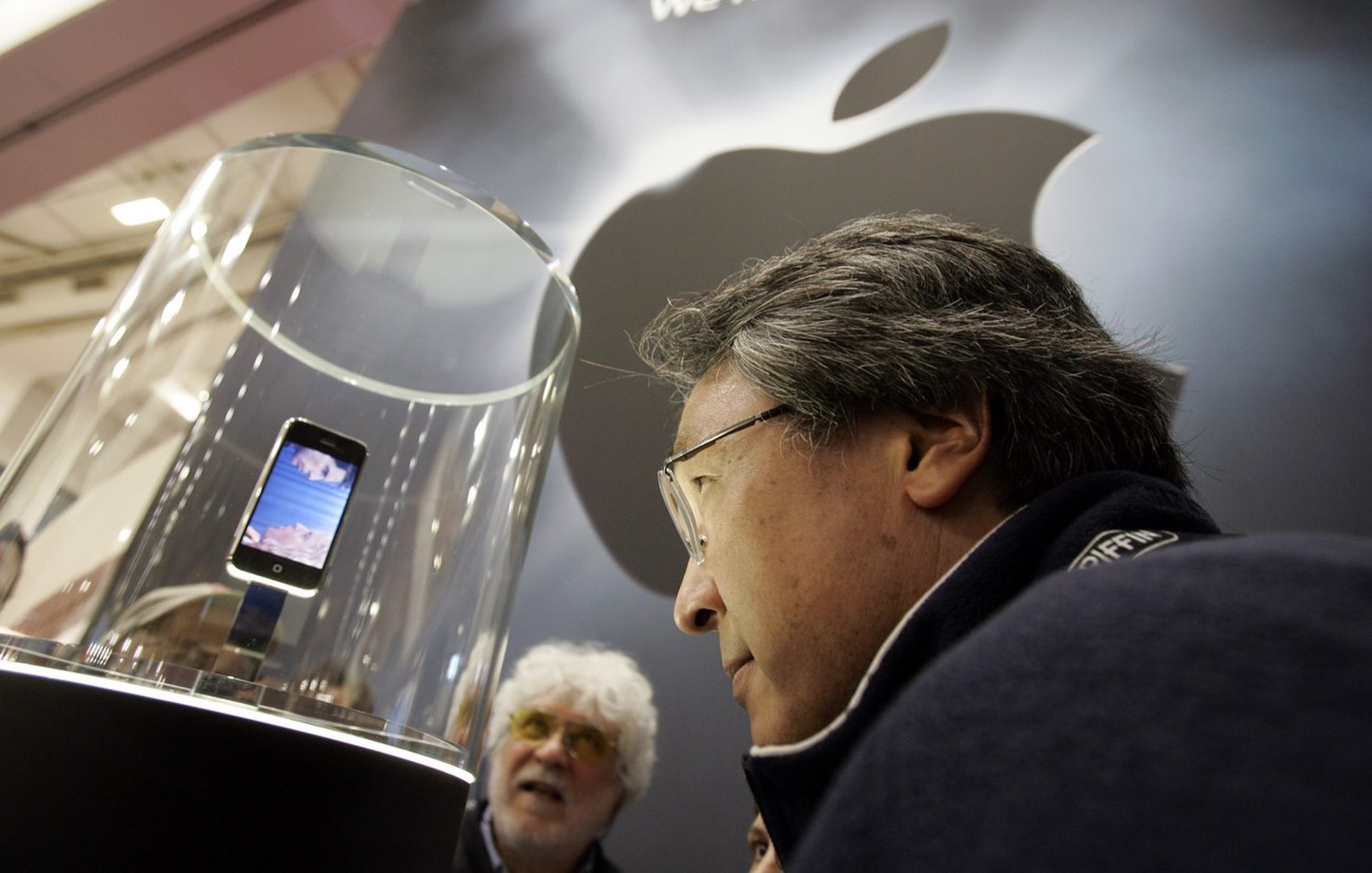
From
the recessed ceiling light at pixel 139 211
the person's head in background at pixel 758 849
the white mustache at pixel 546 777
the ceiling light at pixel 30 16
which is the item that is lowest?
the person's head in background at pixel 758 849

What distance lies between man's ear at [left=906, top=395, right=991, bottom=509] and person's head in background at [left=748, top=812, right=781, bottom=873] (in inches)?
20.7

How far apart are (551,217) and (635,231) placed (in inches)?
9.6

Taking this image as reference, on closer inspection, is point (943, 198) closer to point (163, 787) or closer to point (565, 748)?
point (565, 748)

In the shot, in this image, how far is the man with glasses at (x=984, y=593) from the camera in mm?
234

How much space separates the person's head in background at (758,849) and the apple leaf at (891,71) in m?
1.26

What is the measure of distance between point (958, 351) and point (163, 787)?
2.33ft

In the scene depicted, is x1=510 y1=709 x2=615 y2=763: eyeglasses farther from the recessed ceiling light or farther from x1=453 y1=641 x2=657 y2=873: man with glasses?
the recessed ceiling light

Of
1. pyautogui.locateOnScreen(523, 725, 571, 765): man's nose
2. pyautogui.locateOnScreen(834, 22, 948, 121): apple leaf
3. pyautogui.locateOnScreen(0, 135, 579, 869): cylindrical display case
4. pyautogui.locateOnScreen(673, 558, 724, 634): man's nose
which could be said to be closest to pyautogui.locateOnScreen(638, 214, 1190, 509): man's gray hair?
pyautogui.locateOnScreen(673, 558, 724, 634): man's nose

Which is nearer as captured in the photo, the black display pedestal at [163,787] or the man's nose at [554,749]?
the black display pedestal at [163,787]

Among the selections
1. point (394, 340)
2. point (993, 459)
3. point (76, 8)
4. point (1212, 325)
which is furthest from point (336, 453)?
point (76, 8)

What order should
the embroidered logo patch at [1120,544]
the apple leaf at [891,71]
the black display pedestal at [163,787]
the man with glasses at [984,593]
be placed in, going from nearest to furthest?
the man with glasses at [984,593] < the embroidered logo patch at [1120,544] < the black display pedestal at [163,787] < the apple leaf at [891,71]

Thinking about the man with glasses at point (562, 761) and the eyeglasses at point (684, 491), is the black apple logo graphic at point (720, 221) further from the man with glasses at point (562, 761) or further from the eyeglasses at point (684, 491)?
the eyeglasses at point (684, 491)

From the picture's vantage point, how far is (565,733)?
1.30 meters

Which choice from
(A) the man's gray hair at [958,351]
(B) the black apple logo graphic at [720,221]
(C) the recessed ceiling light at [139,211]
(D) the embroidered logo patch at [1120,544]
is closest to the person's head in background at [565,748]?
(B) the black apple logo graphic at [720,221]
